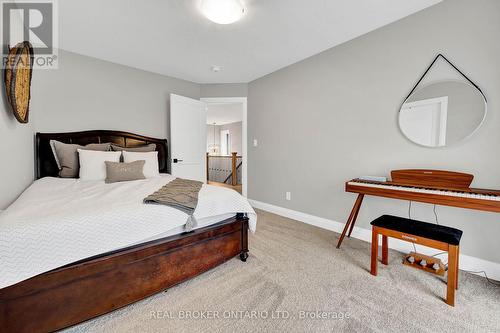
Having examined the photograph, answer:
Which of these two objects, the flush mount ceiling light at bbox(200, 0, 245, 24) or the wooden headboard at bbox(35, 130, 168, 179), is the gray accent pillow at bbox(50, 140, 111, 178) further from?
the flush mount ceiling light at bbox(200, 0, 245, 24)

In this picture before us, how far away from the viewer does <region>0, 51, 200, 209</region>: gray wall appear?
2218 millimetres

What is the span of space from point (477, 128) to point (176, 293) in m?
2.80

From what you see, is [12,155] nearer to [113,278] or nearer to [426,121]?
[113,278]

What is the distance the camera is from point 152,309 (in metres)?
1.37

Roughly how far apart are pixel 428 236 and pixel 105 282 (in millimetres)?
2179

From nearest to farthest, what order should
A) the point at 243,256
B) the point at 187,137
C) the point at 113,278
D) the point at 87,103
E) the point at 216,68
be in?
the point at 113,278
the point at 243,256
the point at 87,103
the point at 216,68
the point at 187,137

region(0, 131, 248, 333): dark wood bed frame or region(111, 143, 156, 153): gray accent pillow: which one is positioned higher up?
region(111, 143, 156, 153): gray accent pillow

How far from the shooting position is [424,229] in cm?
159

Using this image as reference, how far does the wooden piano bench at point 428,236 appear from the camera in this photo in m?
1.40

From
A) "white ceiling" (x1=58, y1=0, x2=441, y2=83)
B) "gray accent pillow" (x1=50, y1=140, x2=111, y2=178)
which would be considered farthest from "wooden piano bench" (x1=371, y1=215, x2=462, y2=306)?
"gray accent pillow" (x1=50, y1=140, x2=111, y2=178)

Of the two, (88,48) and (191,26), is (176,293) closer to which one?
(191,26)

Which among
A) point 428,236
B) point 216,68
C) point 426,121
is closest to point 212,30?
point 216,68

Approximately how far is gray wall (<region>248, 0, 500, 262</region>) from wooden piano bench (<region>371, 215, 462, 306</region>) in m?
0.54

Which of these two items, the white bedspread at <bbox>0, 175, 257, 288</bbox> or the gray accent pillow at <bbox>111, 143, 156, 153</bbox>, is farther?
the gray accent pillow at <bbox>111, 143, 156, 153</bbox>
